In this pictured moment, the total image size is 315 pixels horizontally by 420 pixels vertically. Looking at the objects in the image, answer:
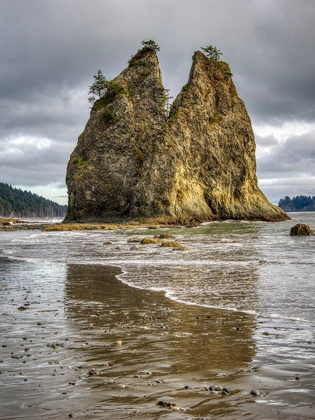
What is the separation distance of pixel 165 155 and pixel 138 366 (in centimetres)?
6732

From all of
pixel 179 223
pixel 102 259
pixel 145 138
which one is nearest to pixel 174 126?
pixel 145 138

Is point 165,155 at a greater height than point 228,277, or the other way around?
point 165,155

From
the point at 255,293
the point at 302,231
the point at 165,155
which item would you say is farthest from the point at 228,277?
the point at 165,155

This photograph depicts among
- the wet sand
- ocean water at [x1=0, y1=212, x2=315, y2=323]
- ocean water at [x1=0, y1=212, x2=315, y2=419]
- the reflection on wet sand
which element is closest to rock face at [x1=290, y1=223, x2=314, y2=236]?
A: ocean water at [x1=0, y1=212, x2=315, y2=419]

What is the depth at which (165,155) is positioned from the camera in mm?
71000

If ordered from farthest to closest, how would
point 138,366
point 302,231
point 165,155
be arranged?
point 165,155 → point 302,231 → point 138,366

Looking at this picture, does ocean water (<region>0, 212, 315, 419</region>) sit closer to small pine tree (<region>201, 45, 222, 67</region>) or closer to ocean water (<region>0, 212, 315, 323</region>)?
ocean water (<region>0, 212, 315, 323</region>)

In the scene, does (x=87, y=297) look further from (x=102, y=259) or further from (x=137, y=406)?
(x=102, y=259)

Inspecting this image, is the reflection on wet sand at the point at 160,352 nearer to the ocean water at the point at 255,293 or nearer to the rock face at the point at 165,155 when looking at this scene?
the ocean water at the point at 255,293

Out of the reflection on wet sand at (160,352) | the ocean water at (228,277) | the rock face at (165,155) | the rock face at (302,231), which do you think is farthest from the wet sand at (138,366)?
the rock face at (165,155)

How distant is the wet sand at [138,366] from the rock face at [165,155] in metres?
57.8

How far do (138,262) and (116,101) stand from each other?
220 ft

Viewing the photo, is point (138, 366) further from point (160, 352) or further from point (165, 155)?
point (165, 155)

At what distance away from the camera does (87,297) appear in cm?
995
